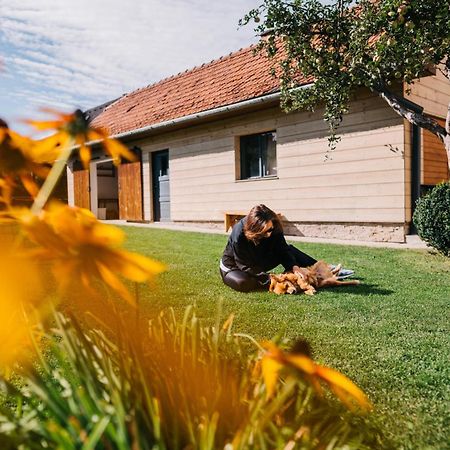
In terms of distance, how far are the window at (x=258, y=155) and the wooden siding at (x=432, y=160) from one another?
138 inches

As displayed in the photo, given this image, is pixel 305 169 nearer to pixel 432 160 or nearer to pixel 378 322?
pixel 432 160

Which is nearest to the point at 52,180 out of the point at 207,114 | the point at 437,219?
the point at 437,219

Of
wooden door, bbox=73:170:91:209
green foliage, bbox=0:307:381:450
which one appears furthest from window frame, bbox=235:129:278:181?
green foliage, bbox=0:307:381:450

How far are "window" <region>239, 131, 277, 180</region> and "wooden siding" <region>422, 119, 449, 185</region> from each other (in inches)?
138

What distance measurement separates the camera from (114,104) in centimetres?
1967

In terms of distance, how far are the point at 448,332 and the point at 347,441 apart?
8.87 ft

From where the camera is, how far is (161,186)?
15.7 meters

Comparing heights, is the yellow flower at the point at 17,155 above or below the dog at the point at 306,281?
above

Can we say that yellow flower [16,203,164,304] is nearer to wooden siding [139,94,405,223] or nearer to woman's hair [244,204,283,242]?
woman's hair [244,204,283,242]

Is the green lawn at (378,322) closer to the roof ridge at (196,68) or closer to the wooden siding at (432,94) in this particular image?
the wooden siding at (432,94)

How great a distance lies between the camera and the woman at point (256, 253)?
5.21 metres

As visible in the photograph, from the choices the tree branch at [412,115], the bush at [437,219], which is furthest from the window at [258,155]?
the bush at [437,219]

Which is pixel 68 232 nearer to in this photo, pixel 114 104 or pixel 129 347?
pixel 129 347

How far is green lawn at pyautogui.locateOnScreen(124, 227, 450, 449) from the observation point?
2.37 metres
